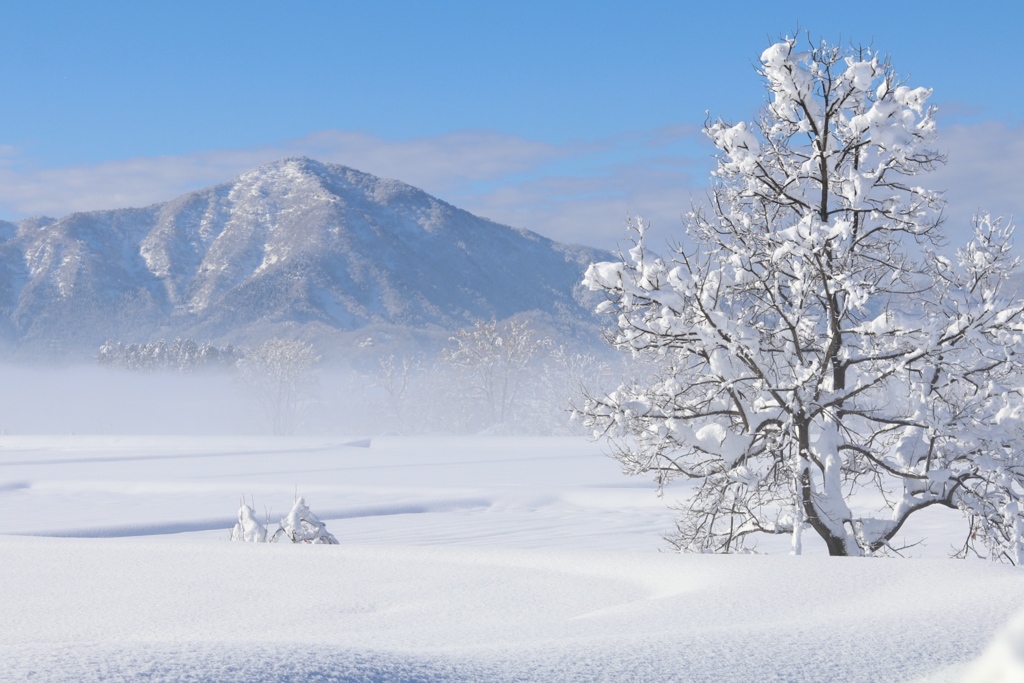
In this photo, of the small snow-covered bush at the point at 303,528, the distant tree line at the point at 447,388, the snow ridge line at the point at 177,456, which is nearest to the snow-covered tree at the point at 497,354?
the distant tree line at the point at 447,388

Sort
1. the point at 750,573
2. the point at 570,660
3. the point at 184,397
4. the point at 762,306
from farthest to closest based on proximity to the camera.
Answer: the point at 184,397
the point at 762,306
the point at 750,573
the point at 570,660

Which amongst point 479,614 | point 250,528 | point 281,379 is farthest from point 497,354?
point 479,614

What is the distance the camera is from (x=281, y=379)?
258 ft

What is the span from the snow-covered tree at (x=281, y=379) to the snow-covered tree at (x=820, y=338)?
237 ft

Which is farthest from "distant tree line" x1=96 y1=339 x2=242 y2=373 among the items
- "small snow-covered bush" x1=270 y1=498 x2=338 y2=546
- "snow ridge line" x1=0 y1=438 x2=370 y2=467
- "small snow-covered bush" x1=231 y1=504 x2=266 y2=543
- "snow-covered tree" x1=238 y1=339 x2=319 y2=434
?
"small snow-covered bush" x1=270 y1=498 x2=338 y2=546

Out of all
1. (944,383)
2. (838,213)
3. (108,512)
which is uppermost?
(838,213)

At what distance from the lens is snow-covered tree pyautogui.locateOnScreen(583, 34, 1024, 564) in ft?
26.6

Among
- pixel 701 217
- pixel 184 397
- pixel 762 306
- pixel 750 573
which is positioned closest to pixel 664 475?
pixel 762 306

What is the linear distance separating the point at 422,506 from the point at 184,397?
83.2 meters

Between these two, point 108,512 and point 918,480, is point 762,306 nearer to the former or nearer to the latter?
point 918,480

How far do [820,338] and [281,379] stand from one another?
7308cm

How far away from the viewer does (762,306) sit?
8.66 m

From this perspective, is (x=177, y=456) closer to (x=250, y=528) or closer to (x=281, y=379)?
(x=250, y=528)

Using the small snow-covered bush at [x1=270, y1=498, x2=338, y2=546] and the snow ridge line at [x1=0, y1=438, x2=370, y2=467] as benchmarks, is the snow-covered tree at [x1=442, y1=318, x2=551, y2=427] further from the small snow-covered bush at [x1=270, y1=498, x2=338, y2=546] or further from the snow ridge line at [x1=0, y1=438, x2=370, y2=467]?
the small snow-covered bush at [x1=270, y1=498, x2=338, y2=546]
